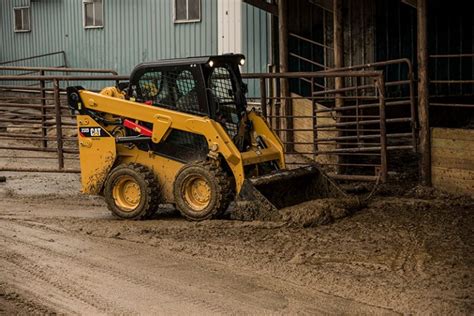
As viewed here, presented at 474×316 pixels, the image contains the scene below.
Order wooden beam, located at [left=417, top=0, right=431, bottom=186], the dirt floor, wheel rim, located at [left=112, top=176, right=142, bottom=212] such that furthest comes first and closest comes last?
wooden beam, located at [left=417, top=0, right=431, bottom=186]
wheel rim, located at [left=112, top=176, right=142, bottom=212]
the dirt floor

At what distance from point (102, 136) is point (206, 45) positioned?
9738 millimetres

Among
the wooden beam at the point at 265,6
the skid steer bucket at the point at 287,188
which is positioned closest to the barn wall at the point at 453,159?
the skid steer bucket at the point at 287,188

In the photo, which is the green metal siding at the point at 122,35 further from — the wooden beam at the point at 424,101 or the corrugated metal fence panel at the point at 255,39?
the wooden beam at the point at 424,101

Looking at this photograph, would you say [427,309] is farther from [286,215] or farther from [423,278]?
[286,215]

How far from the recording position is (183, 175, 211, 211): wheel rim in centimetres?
996

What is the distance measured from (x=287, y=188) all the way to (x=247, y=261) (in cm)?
247

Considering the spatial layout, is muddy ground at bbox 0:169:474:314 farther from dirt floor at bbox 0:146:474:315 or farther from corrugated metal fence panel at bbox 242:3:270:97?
corrugated metal fence panel at bbox 242:3:270:97

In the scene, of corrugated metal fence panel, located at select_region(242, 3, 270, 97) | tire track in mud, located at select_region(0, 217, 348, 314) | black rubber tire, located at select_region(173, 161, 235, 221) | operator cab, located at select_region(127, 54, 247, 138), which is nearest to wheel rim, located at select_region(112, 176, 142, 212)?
black rubber tire, located at select_region(173, 161, 235, 221)

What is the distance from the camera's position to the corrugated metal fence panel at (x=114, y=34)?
2047 centimetres

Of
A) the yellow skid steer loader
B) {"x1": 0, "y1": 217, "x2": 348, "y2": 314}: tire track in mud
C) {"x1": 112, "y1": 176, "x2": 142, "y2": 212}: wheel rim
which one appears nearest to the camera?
{"x1": 0, "y1": 217, "x2": 348, "y2": 314}: tire track in mud

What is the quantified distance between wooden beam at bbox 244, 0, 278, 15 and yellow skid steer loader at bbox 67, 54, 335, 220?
6151mm

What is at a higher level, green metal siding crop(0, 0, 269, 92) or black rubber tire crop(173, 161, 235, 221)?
green metal siding crop(0, 0, 269, 92)

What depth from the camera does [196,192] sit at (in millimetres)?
10094

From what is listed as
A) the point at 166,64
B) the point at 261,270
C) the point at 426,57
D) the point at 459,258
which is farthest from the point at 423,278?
the point at 426,57
